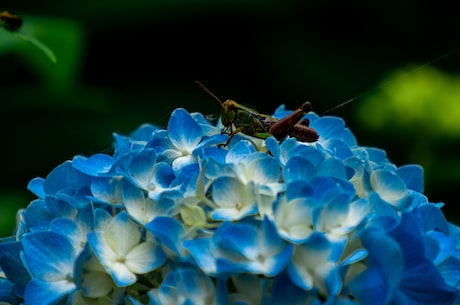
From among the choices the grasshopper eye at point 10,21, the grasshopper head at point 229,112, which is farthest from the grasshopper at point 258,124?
the grasshopper eye at point 10,21

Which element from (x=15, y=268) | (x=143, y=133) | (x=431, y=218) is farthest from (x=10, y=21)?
(x=431, y=218)

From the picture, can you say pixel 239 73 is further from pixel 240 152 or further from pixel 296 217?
pixel 296 217

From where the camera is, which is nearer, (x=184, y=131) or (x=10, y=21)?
(x=184, y=131)

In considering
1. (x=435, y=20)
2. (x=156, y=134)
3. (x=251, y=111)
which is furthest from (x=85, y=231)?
(x=435, y=20)

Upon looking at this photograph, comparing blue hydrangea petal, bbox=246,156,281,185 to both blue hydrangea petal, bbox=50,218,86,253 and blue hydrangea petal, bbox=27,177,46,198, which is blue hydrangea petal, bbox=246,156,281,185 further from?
blue hydrangea petal, bbox=27,177,46,198

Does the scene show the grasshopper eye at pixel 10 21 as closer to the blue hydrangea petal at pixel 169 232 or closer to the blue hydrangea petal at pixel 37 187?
the blue hydrangea petal at pixel 37 187
